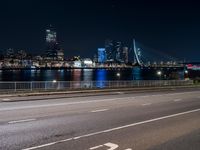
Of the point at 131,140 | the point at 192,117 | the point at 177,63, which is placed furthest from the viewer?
the point at 177,63

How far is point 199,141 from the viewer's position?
9391 millimetres

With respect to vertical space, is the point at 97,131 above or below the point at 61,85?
below

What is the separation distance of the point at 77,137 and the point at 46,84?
22148 millimetres

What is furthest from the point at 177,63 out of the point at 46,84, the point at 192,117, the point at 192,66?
the point at 192,117

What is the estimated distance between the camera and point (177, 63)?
151 m

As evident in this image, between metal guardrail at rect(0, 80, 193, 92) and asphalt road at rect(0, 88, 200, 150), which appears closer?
asphalt road at rect(0, 88, 200, 150)

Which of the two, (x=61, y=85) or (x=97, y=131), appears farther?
(x=61, y=85)

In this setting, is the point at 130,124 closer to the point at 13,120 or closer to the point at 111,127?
the point at 111,127

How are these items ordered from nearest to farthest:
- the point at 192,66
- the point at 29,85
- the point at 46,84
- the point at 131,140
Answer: the point at 131,140 → the point at 29,85 → the point at 46,84 → the point at 192,66

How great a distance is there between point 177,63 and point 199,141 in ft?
478

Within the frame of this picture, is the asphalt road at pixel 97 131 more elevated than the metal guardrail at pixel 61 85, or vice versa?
the metal guardrail at pixel 61 85

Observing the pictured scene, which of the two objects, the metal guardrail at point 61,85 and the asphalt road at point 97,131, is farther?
the metal guardrail at point 61,85

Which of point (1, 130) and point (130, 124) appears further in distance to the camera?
point (130, 124)

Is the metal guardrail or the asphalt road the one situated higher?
the metal guardrail
